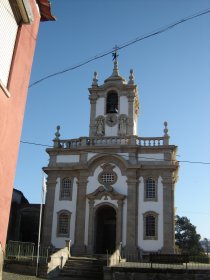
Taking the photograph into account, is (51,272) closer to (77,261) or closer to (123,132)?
(77,261)

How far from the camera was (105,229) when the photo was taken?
28.2m

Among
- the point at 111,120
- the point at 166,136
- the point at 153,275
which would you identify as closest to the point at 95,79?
the point at 111,120

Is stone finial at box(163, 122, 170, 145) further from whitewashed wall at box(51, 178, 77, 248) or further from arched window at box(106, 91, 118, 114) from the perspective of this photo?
whitewashed wall at box(51, 178, 77, 248)

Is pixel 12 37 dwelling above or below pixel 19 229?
above

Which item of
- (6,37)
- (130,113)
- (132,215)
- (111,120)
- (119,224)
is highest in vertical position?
(130,113)

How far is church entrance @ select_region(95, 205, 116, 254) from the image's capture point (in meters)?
27.1

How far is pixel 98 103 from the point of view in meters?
31.8

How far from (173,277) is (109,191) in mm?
11150

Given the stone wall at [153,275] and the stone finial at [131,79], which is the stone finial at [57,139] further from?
the stone wall at [153,275]

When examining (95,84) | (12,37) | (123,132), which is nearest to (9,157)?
(12,37)

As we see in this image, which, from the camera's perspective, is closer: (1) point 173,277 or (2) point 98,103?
(1) point 173,277

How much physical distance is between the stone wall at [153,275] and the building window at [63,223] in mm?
10902

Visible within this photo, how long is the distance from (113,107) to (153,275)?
58.4 ft

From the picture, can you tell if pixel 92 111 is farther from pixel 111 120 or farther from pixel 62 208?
pixel 62 208
